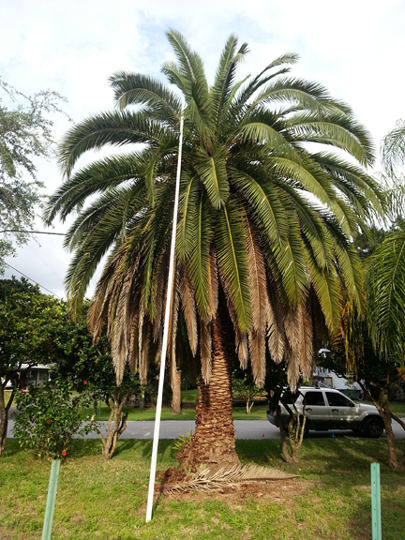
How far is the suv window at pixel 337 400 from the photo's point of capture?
1603cm

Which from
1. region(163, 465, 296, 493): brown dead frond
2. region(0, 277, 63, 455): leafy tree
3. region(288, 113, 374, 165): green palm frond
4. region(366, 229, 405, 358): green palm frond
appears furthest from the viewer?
region(0, 277, 63, 455): leafy tree

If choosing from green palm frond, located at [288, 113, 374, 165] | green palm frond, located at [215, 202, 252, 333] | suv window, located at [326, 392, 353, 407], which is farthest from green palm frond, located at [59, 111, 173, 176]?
suv window, located at [326, 392, 353, 407]

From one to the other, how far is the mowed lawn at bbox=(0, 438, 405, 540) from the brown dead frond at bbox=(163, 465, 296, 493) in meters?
0.17

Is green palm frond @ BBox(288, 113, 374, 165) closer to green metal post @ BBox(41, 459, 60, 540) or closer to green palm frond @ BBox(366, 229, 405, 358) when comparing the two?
green palm frond @ BBox(366, 229, 405, 358)

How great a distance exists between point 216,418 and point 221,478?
111 centimetres

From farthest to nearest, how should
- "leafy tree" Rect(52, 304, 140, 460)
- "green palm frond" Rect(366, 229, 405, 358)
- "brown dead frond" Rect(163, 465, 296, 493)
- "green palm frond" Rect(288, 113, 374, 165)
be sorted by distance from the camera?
"leafy tree" Rect(52, 304, 140, 460) → "green palm frond" Rect(288, 113, 374, 165) → "brown dead frond" Rect(163, 465, 296, 493) → "green palm frond" Rect(366, 229, 405, 358)

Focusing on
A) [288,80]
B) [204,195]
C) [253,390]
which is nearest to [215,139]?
[204,195]

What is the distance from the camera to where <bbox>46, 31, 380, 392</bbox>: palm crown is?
25.3ft

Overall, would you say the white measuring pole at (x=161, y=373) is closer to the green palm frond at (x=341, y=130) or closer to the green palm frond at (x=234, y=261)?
the green palm frond at (x=234, y=261)

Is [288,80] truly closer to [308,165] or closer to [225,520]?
[308,165]

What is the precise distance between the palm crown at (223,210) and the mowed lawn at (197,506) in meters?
2.31

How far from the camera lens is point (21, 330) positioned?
428 inches

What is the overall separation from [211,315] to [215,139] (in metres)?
3.76

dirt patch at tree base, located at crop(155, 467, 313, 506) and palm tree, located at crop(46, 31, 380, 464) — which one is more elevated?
palm tree, located at crop(46, 31, 380, 464)
